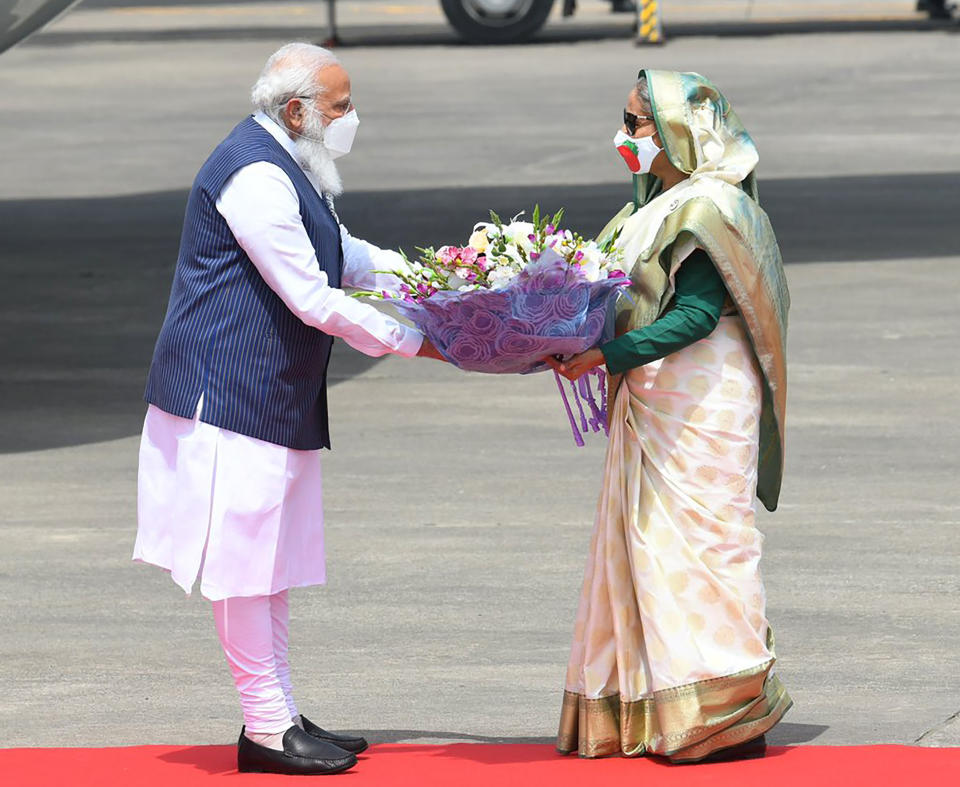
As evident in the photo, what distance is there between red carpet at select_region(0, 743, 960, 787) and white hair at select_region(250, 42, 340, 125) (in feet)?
6.12

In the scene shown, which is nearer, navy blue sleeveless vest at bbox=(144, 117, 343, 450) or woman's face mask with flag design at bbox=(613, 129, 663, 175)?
navy blue sleeveless vest at bbox=(144, 117, 343, 450)

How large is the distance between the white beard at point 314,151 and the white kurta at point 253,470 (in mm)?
49

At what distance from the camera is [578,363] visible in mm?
5785

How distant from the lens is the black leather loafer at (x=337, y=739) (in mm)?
5945

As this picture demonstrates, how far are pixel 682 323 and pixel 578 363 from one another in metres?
0.32

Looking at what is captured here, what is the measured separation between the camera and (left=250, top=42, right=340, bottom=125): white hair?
18.4 feet

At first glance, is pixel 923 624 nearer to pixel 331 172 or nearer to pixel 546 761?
pixel 546 761

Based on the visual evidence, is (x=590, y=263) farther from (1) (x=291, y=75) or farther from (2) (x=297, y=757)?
(2) (x=297, y=757)

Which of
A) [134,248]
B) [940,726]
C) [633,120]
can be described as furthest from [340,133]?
[134,248]

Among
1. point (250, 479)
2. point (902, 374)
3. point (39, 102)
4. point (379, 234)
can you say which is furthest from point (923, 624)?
point (39, 102)

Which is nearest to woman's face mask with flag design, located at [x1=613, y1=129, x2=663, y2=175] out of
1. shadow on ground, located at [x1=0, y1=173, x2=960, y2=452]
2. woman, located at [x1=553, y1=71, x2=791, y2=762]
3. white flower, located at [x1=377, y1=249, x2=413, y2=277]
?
woman, located at [x1=553, y1=71, x2=791, y2=762]

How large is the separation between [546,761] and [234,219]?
1.74 metres

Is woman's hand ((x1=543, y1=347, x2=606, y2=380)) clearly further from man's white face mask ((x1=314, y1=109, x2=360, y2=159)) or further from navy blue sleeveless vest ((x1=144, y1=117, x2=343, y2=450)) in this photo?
man's white face mask ((x1=314, y1=109, x2=360, y2=159))

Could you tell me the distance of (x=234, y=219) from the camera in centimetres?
554
